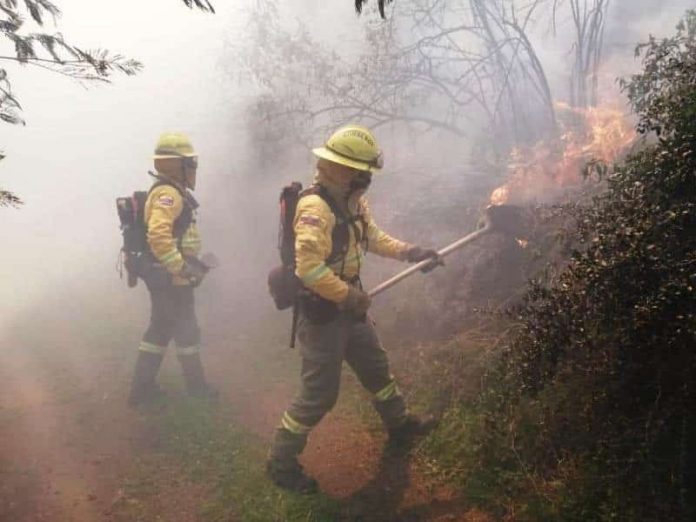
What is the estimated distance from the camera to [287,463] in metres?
3.87

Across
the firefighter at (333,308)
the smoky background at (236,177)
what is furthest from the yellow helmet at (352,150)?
the smoky background at (236,177)

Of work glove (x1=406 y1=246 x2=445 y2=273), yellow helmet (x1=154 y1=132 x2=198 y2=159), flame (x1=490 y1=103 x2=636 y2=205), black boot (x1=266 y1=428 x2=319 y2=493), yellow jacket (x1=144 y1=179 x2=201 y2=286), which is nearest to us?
black boot (x1=266 y1=428 x2=319 y2=493)

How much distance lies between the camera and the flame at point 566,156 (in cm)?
567

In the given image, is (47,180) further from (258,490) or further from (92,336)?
(258,490)

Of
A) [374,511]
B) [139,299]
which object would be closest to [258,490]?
[374,511]

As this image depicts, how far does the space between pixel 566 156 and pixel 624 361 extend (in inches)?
153

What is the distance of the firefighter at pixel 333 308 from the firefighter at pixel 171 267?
1.72m

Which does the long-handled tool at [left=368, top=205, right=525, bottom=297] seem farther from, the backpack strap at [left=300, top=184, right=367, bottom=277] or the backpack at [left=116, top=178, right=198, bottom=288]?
the backpack at [left=116, top=178, right=198, bottom=288]

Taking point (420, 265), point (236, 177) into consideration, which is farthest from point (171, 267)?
point (236, 177)

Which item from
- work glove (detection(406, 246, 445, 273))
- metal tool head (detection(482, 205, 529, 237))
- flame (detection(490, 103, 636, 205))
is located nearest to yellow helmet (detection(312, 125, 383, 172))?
work glove (detection(406, 246, 445, 273))

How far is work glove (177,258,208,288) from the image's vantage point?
523 centimetres

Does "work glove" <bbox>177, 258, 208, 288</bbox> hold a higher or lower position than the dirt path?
higher

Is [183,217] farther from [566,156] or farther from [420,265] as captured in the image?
[566,156]

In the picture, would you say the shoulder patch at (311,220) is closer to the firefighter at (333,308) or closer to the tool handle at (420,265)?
the firefighter at (333,308)
